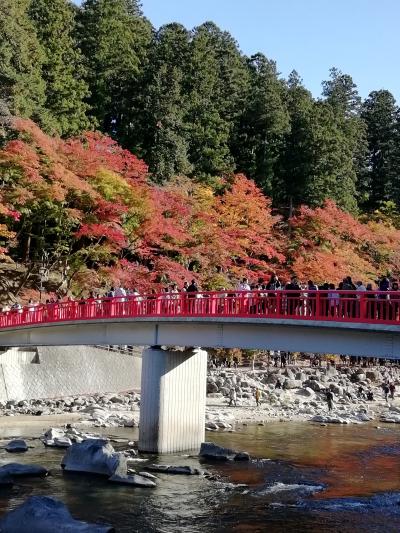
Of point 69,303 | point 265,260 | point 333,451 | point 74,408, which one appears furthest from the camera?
point 265,260

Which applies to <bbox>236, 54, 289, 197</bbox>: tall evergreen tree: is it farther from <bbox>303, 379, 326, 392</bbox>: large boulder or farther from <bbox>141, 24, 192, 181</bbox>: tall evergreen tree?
<bbox>303, 379, 326, 392</bbox>: large boulder

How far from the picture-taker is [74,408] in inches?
1211

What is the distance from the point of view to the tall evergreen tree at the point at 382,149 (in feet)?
221

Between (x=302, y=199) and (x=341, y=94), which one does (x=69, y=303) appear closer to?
(x=302, y=199)

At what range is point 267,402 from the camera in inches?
1443

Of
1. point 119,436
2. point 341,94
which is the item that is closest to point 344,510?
point 119,436

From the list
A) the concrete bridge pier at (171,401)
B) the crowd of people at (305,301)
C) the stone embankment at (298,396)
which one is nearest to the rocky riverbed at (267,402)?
the stone embankment at (298,396)

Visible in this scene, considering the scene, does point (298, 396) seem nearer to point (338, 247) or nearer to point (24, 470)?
point (338, 247)

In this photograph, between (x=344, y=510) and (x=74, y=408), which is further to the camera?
(x=74, y=408)

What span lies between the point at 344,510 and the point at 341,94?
63.7 meters

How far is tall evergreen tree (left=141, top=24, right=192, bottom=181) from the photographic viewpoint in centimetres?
4922

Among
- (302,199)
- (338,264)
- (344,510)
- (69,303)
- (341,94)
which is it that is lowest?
(344,510)

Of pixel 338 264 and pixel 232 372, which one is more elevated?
pixel 338 264

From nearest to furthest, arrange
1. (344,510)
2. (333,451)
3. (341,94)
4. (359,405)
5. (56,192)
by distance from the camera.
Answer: (344,510) → (333,451) → (56,192) → (359,405) → (341,94)
